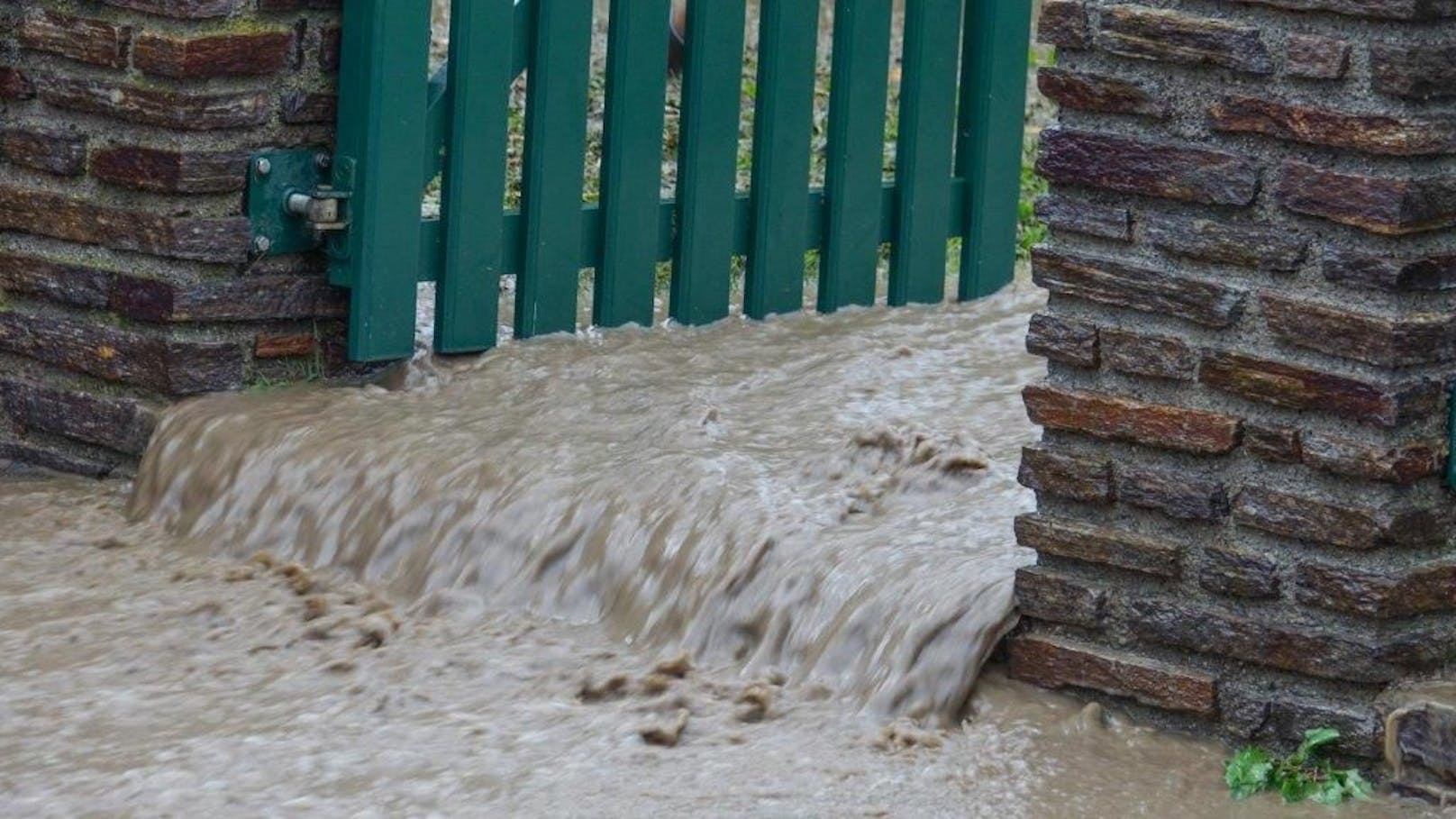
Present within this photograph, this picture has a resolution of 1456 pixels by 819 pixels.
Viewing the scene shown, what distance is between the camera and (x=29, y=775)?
3590 mm

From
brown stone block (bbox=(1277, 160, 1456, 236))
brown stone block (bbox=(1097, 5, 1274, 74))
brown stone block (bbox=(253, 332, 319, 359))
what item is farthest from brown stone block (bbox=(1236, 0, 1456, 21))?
brown stone block (bbox=(253, 332, 319, 359))

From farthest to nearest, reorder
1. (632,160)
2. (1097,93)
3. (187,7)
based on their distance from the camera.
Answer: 1. (632,160)
2. (187,7)
3. (1097,93)

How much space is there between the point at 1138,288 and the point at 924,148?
242cm

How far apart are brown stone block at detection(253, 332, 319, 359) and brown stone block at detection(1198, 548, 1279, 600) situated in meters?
2.26

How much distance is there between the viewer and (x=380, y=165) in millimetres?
4973

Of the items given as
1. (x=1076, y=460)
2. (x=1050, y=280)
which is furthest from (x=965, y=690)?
(x=1050, y=280)

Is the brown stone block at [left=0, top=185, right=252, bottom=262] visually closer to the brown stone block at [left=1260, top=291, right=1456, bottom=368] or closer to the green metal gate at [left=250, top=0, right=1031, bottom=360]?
the green metal gate at [left=250, top=0, right=1031, bottom=360]

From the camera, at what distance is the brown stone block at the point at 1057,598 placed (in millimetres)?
3734

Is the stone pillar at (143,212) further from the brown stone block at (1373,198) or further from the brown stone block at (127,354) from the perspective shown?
the brown stone block at (1373,198)

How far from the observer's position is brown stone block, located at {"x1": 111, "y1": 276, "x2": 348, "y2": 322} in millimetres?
4934

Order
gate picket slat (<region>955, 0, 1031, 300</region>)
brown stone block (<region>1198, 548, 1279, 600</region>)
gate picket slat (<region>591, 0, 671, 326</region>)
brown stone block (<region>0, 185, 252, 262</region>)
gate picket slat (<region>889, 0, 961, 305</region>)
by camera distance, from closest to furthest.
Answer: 1. brown stone block (<region>1198, 548, 1279, 600</region>)
2. brown stone block (<region>0, 185, 252, 262</region>)
3. gate picket slat (<region>591, 0, 671, 326</region>)
4. gate picket slat (<region>889, 0, 961, 305</region>)
5. gate picket slat (<region>955, 0, 1031, 300</region>)

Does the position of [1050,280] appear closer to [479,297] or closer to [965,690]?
[965,690]

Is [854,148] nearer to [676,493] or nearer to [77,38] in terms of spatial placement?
[676,493]

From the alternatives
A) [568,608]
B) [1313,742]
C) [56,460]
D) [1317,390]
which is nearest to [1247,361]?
[1317,390]
